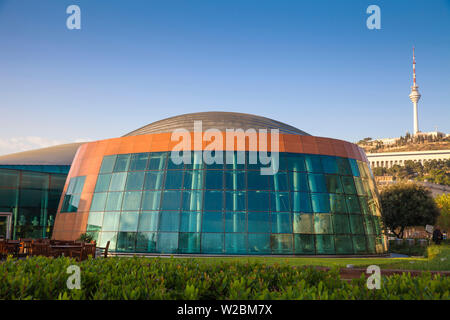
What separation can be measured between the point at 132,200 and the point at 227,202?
6.66 metres

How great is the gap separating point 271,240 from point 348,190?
7310 millimetres

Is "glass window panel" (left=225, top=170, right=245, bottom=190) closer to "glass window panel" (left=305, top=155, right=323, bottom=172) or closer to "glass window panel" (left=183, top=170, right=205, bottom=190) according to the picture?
"glass window panel" (left=183, top=170, right=205, bottom=190)

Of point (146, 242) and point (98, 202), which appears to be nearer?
point (146, 242)

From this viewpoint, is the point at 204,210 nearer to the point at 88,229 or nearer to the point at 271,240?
the point at 271,240

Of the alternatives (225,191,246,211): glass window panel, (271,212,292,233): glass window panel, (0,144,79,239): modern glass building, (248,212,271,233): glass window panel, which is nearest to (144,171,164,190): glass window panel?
(225,191,246,211): glass window panel

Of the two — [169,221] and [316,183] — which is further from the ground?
[316,183]

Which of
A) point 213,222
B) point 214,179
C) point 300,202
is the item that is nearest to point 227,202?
point 213,222

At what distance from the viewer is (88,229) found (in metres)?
27.2

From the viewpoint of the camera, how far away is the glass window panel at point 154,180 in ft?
87.0

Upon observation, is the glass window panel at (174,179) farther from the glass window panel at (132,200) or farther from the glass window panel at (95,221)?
the glass window panel at (95,221)

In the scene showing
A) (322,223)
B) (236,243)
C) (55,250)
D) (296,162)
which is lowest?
(236,243)

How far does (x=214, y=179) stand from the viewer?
26.1m

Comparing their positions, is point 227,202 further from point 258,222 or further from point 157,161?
point 157,161
